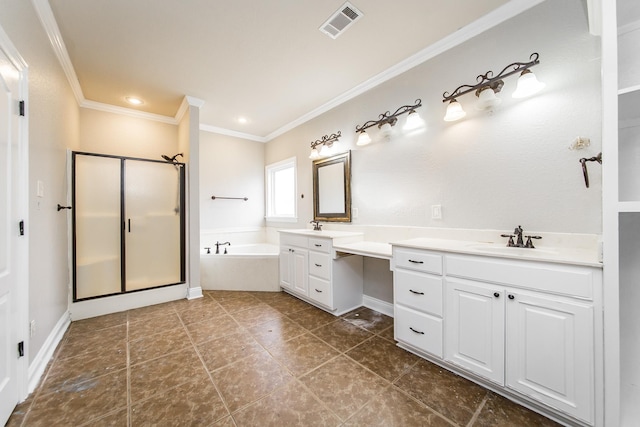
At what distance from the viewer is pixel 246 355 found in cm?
191

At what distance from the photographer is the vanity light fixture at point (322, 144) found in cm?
319

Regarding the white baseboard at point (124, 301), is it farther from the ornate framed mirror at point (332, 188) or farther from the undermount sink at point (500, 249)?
the undermount sink at point (500, 249)

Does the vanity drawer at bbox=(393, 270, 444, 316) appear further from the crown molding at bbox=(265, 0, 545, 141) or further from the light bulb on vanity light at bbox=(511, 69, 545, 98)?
the crown molding at bbox=(265, 0, 545, 141)

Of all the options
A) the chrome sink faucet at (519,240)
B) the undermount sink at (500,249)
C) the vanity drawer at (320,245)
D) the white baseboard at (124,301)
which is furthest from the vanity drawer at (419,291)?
the white baseboard at (124,301)

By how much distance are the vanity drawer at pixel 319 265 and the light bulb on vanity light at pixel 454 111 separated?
169 cm

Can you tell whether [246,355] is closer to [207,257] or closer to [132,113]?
[207,257]

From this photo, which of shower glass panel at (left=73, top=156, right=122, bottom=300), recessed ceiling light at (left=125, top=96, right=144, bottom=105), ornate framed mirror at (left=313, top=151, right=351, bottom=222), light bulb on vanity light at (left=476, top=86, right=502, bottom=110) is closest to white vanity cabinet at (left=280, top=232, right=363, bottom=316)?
ornate framed mirror at (left=313, top=151, right=351, bottom=222)

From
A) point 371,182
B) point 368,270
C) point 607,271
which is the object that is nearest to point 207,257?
point 368,270

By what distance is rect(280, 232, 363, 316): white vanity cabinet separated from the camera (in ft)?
8.54

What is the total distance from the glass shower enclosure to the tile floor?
1.77 ft

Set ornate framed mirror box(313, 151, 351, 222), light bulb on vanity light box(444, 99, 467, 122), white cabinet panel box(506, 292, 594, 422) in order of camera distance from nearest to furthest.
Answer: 1. white cabinet panel box(506, 292, 594, 422)
2. light bulb on vanity light box(444, 99, 467, 122)
3. ornate framed mirror box(313, 151, 351, 222)

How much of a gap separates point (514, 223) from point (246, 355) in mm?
2244

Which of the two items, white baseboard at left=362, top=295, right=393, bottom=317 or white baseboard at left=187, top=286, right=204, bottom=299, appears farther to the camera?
white baseboard at left=187, top=286, right=204, bottom=299

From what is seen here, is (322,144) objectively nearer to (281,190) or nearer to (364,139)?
(364,139)
